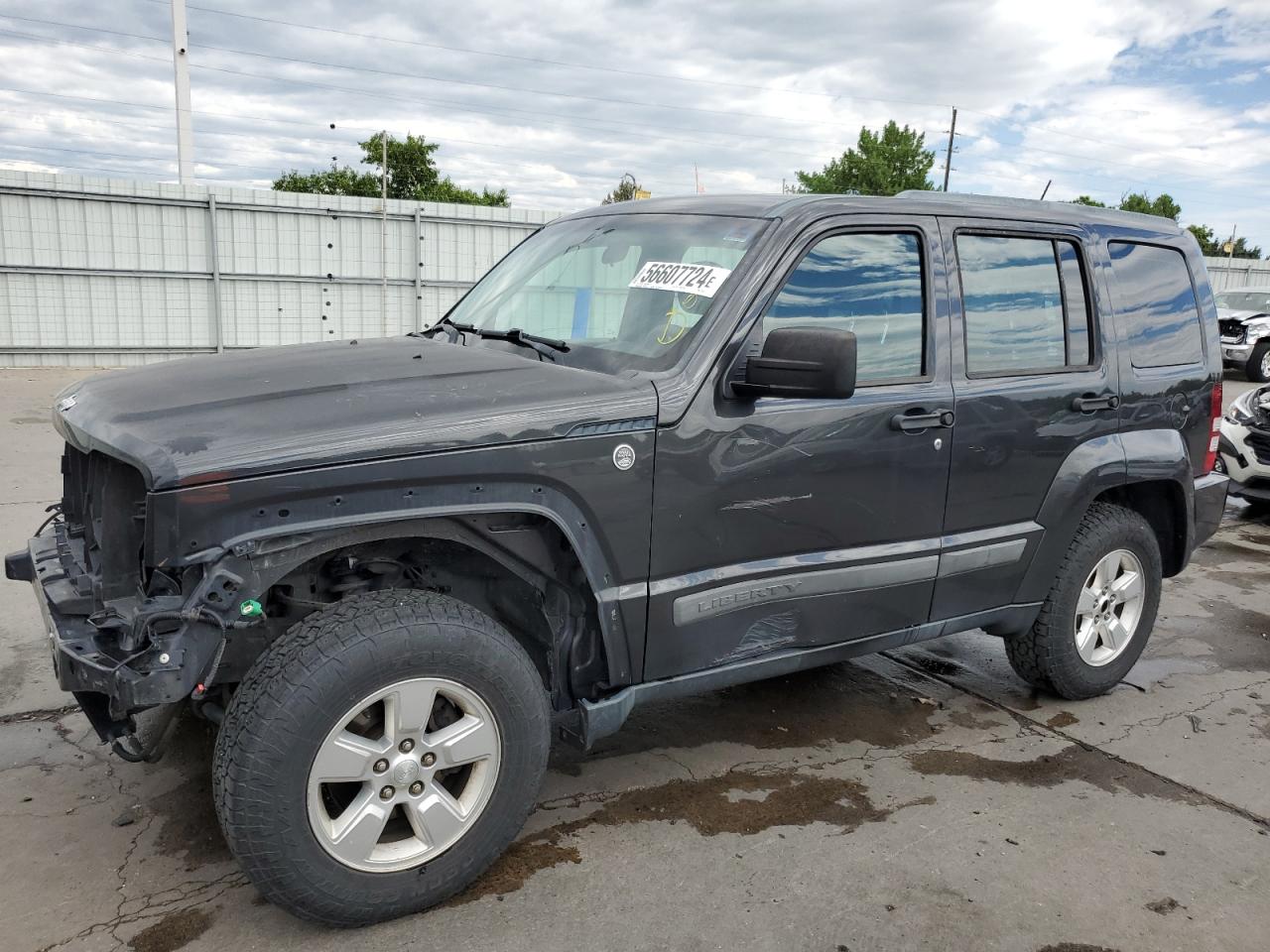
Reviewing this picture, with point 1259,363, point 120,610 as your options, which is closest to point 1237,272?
point 1259,363

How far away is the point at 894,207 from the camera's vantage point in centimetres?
357

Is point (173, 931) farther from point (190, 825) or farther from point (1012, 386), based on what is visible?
point (1012, 386)

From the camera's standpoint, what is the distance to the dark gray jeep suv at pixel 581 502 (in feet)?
8.09

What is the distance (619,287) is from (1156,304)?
246 centimetres

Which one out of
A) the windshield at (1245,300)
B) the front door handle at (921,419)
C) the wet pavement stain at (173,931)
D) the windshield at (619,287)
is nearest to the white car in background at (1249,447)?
the front door handle at (921,419)

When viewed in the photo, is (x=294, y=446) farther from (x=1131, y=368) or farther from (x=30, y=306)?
(x=30, y=306)

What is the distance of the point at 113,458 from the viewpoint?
266cm

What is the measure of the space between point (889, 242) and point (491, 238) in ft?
48.0

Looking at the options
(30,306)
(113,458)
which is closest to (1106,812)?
(113,458)

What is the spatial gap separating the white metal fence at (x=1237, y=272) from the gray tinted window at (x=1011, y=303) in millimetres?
27857

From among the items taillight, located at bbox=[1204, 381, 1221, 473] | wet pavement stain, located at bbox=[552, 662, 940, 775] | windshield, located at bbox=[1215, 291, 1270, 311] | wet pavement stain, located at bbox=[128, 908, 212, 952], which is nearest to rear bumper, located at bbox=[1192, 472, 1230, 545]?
taillight, located at bbox=[1204, 381, 1221, 473]

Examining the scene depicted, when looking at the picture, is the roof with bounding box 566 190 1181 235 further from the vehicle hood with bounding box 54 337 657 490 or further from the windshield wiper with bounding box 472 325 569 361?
the vehicle hood with bounding box 54 337 657 490

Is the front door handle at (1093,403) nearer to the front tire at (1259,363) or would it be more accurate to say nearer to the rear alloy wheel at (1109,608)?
the rear alloy wheel at (1109,608)

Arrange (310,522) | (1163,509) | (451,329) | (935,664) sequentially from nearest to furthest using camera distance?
1. (310,522)
2. (451,329)
3. (1163,509)
4. (935,664)
